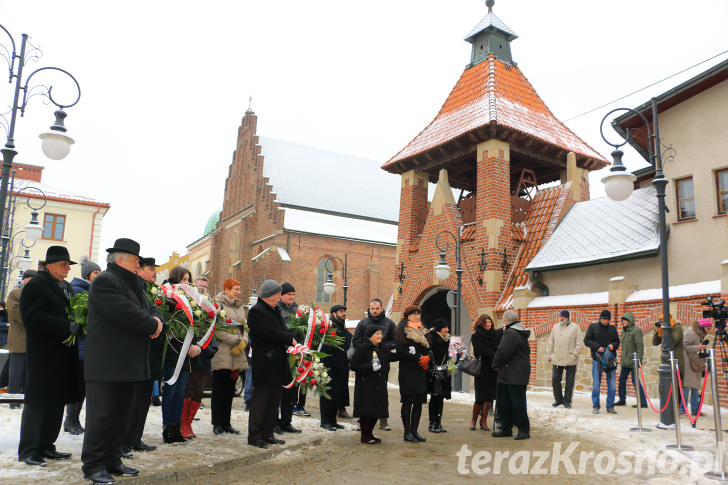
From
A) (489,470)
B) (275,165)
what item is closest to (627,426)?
(489,470)

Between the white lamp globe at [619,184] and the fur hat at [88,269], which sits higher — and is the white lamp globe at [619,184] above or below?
above

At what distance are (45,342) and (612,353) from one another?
9.93 metres

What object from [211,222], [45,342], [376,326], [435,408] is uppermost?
[211,222]

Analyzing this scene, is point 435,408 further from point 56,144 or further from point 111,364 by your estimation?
point 56,144

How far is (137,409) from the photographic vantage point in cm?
539

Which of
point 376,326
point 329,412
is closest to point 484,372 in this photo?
point 376,326

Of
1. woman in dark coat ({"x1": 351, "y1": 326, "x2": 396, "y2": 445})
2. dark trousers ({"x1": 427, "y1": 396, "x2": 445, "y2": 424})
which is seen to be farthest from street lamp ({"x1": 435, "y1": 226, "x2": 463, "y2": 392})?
woman in dark coat ({"x1": 351, "y1": 326, "x2": 396, "y2": 445})

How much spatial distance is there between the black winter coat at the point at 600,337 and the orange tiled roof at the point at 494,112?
838 centimetres

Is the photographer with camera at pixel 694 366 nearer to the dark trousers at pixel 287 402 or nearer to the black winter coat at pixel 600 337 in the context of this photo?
the black winter coat at pixel 600 337

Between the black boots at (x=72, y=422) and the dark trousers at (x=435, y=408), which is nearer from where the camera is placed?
the black boots at (x=72, y=422)

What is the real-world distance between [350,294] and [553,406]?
2619 centimetres

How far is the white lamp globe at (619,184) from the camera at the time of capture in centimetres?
962

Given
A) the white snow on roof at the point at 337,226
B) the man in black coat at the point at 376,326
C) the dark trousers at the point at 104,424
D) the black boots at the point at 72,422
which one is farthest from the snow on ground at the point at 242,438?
the white snow on roof at the point at 337,226

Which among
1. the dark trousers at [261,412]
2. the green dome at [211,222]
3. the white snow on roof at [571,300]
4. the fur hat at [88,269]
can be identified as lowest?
the dark trousers at [261,412]
